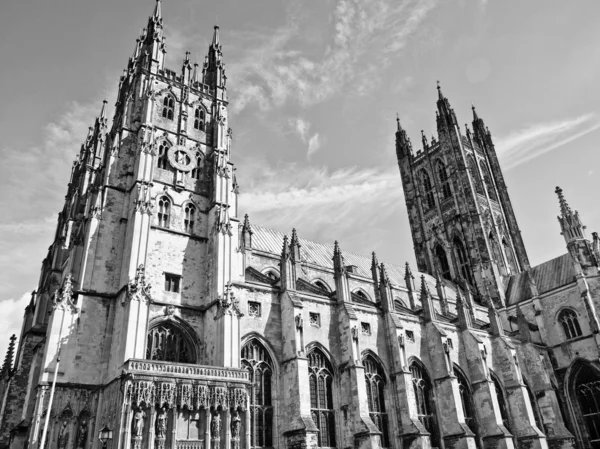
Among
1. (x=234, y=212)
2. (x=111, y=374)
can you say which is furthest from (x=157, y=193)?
(x=111, y=374)

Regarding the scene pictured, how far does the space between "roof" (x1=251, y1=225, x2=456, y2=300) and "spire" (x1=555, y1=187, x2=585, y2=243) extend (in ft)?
41.5

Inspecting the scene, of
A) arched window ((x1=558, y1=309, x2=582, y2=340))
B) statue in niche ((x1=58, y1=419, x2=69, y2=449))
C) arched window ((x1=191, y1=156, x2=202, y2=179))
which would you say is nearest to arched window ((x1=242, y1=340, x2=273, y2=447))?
statue in niche ((x1=58, y1=419, x2=69, y2=449))

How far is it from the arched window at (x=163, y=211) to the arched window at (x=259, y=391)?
878 cm

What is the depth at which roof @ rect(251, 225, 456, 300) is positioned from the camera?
41.4 m

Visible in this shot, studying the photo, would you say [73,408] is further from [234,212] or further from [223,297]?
[234,212]

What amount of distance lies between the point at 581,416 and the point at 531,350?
633 cm

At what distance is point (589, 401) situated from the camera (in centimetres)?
4050

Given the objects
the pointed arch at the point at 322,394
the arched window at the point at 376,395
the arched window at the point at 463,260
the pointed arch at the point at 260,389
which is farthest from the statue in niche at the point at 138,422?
the arched window at the point at 463,260

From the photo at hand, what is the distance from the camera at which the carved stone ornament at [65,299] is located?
2403cm

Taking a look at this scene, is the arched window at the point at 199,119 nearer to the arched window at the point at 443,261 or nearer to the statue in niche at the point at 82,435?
the statue in niche at the point at 82,435

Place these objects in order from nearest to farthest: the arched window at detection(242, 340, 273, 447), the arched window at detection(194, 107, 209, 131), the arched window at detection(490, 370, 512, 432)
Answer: the arched window at detection(242, 340, 273, 447), the arched window at detection(194, 107, 209, 131), the arched window at detection(490, 370, 512, 432)

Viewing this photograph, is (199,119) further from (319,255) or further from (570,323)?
(570,323)

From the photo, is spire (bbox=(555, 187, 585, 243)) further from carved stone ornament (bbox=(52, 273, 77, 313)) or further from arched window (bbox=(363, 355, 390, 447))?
carved stone ornament (bbox=(52, 273, 77, 313))

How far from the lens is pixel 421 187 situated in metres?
65.2
